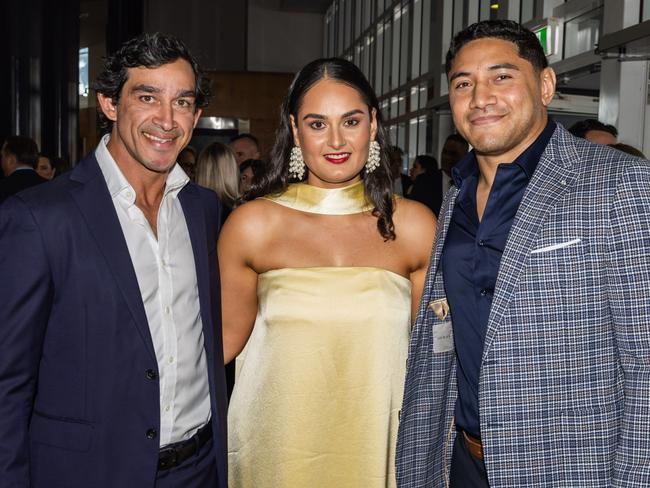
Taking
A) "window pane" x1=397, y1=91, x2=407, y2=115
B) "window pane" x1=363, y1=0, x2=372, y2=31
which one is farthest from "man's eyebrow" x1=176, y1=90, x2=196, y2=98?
"window pane" x1=363, y1=0, x2=372, y2=31

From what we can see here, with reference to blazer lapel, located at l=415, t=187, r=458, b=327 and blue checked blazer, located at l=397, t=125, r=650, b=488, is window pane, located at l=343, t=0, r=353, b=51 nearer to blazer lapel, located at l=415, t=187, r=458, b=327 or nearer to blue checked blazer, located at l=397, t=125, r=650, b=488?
blazer lapel, located at l=415, t=187, r=458, b=327

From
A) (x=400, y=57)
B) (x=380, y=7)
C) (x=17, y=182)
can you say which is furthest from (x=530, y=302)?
(x=380, y=7)

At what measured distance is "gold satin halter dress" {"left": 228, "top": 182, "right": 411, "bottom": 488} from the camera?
2469 millimetres

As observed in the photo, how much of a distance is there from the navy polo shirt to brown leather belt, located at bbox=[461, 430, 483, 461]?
0.02 metres

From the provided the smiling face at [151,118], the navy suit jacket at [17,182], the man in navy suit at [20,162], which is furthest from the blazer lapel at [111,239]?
the man in navy suit at [20,162]

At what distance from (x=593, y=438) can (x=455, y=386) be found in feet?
1.68

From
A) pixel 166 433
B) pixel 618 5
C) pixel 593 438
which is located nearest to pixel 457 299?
pixel 593 438

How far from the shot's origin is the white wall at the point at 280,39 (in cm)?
2347

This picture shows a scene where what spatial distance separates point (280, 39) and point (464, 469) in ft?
75.5

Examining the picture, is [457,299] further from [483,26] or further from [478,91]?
[483,26]

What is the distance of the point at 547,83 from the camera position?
2051mm

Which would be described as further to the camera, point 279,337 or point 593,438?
point 279,337

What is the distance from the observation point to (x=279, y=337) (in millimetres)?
2498

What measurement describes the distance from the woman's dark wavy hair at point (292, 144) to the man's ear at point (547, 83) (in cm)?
72
